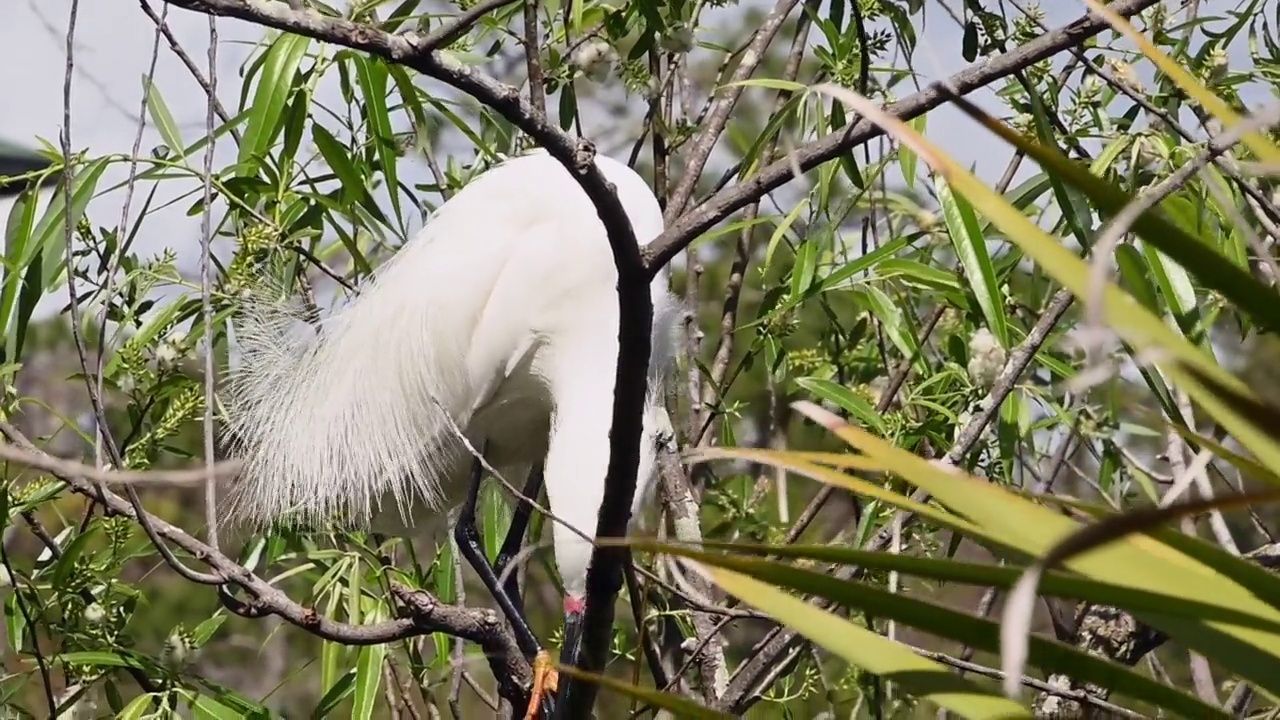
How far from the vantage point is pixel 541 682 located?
1.50 m

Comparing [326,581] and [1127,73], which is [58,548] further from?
[1127,73]

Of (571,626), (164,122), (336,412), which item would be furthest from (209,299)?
(336,412)

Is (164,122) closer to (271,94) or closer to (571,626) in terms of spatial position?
(271,94)

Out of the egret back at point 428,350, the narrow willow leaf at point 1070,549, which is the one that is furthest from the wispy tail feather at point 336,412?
the narrow willow leaf at point 1070,549

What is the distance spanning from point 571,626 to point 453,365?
17.8 inches

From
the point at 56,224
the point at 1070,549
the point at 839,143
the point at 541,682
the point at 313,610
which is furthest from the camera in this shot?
the point at 541,682

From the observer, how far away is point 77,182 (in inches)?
54.7

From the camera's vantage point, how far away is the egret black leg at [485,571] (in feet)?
5.24

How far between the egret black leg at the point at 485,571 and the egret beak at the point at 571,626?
5cm

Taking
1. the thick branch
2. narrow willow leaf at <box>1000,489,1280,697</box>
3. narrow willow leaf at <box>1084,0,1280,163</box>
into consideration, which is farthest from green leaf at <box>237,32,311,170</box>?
narrow willow leaf at <box>1000,489,1280,697</box>

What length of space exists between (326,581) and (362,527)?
31cm

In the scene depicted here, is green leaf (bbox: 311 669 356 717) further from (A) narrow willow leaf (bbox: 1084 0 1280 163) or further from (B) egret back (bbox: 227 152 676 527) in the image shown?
(A) narrow willow leaf (bbox: 1084 0 1280 163)

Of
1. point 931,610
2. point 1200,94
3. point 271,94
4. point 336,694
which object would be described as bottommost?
point 336,694

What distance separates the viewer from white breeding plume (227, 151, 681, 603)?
5.53ft
